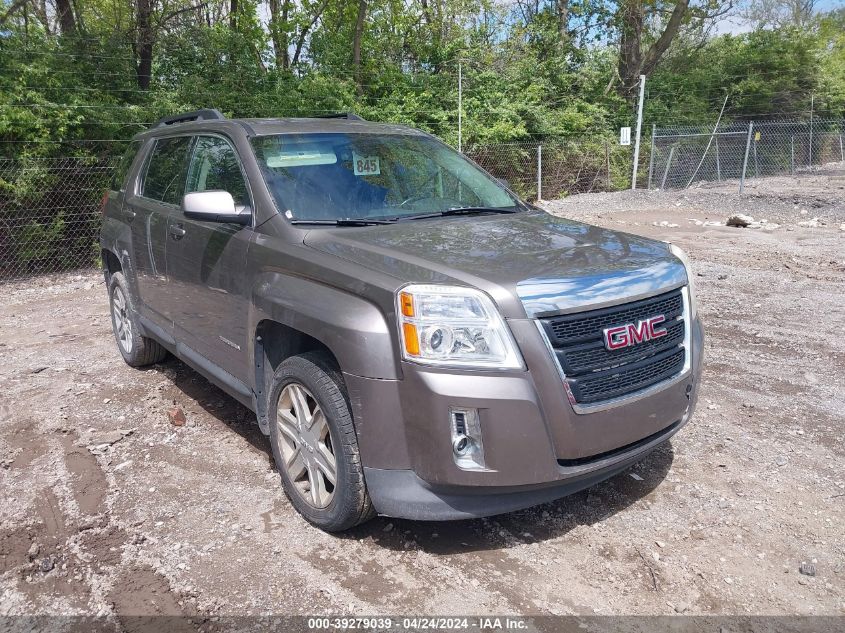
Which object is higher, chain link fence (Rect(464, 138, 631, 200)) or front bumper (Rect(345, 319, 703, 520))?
chain link fence (Rect(464, 138, 631, 200))

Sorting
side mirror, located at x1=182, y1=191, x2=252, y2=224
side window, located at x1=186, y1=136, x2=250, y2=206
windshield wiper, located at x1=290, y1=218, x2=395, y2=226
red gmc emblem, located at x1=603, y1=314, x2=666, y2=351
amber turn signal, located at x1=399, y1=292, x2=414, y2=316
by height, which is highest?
side window, located at x1=186, y1=136, x2=250, y2=206

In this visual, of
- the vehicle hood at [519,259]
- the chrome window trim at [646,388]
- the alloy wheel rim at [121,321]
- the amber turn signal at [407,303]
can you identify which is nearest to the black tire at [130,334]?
the alloy wheel rim at [121,321]

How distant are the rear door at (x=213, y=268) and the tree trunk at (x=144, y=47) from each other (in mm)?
9002

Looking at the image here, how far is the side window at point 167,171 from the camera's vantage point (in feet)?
15.0

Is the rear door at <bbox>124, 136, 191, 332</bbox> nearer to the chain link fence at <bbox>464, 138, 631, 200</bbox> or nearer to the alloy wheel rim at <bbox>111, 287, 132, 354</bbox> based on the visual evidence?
the alloy wheel rim at <bbox>111, 287, 132, 354</bbox>

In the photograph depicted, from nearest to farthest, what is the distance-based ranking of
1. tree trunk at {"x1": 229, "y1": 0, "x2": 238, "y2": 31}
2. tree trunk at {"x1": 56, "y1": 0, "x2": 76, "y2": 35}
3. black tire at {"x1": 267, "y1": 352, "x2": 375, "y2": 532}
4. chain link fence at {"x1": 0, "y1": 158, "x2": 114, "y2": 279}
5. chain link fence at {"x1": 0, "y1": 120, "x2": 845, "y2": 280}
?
black tire at {"x1": 267, "y1": 352, "x2": 375, "y2": 532}, chain link fence at {"x1": 0, "y1": 158, "x2": 114, "y2": 279}, chain link fence at {"x1": 0, "y1": 120, "x2": 845, "y2": 280}, tree trunk at {"x1": 56, "y1": 0, "x2": 76, "y2": 35}, tree trunk at {"x1": 229, "y1": 0, "x2": 238, "y2": 31}

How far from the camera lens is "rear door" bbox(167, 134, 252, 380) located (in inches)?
143

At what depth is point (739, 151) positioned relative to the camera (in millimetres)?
24109

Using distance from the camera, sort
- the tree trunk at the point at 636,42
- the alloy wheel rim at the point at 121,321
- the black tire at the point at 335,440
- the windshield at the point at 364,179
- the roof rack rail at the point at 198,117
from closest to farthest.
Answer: the black tire at the point at 335,440
the windshield at the point at 364,179
the roof rack rail at the point at 198,117
the alloy wheel rim at the point at 121,321
the tree trunk at the point at 636,42

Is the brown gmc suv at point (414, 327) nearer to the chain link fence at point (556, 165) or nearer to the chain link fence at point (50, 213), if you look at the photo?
the chain link fence at point (50, 213)

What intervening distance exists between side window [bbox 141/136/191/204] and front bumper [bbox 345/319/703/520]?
2.51 m

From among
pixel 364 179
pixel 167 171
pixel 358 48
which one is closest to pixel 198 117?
pixel 167 171

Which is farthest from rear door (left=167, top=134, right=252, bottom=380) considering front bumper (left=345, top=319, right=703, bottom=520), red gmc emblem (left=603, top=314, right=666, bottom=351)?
red gmc emblem (left=603, top=314, right=666, bottom=351)

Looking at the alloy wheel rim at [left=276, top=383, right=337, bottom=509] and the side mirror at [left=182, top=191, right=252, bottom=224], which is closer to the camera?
the alloy wheel rim at [left=276, top=383, right=337, bottom=509]
